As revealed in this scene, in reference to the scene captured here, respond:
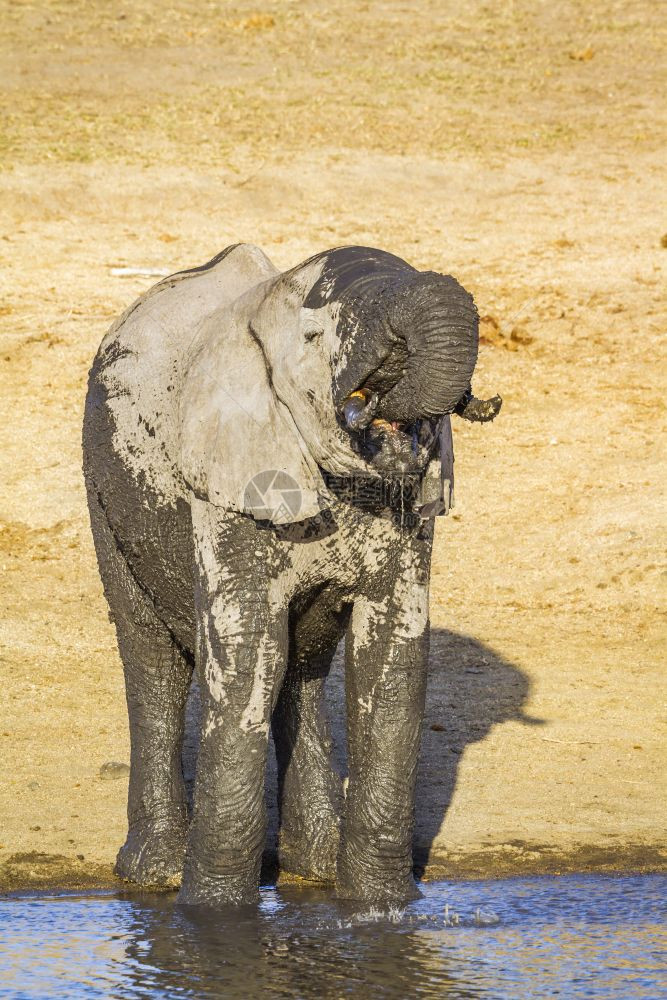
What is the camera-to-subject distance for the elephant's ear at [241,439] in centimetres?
530

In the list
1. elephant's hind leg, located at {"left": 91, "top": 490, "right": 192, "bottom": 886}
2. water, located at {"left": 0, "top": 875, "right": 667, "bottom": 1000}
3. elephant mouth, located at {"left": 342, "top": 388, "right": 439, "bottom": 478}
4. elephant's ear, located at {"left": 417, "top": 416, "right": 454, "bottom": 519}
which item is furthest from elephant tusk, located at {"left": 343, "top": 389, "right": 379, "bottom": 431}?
elephant's hind leg, located at {"left": 91, "top": 490, "right": 192, "bottom": 886}

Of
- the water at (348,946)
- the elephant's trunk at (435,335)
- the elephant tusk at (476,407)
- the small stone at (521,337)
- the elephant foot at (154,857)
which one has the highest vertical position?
the small stone at (521,337)

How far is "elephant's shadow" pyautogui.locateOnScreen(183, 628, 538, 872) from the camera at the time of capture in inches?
285

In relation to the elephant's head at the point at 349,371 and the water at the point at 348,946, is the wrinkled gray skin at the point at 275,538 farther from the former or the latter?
the water at the point at 348,946

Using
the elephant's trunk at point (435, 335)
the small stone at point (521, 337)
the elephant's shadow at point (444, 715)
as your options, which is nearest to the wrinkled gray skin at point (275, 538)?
the elephant's trunk at point (435, 335)

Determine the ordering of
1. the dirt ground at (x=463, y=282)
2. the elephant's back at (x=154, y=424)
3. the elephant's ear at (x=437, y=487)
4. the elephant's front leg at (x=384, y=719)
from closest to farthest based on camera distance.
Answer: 1. the elephant's ear at (x=437, y=487)
2. the elephant's front leg at (x=384, y=719)
3. the elephant's back at (x=154, y=424)
4. the dirt ground at (x=463, y=282)

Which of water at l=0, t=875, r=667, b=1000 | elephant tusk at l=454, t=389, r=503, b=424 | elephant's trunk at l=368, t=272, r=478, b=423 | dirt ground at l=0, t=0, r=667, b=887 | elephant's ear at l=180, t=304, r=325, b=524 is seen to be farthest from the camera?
dirt ground at l=0, t=0, r=667, b=887

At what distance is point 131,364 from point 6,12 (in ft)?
55.9

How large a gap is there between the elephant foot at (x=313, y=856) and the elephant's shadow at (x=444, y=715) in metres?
0.11

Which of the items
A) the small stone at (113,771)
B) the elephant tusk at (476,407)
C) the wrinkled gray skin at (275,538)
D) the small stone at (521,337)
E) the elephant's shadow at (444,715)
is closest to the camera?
the elephant tusk at (476,407)

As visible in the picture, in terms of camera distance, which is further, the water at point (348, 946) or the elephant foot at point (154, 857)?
the elephant foot at point (154, 857)

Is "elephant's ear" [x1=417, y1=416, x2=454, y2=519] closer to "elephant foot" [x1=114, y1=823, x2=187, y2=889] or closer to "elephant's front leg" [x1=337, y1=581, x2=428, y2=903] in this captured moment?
"elephant's front leg" [x1=337, y1=581, x2=428, y2=903]

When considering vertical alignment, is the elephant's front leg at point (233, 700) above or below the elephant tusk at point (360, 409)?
below

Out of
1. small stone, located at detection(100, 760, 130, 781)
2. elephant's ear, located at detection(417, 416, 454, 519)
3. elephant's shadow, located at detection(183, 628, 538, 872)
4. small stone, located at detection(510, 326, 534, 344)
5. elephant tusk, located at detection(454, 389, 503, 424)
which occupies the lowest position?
small stone, located at detection(100, 760, 130, 781)
